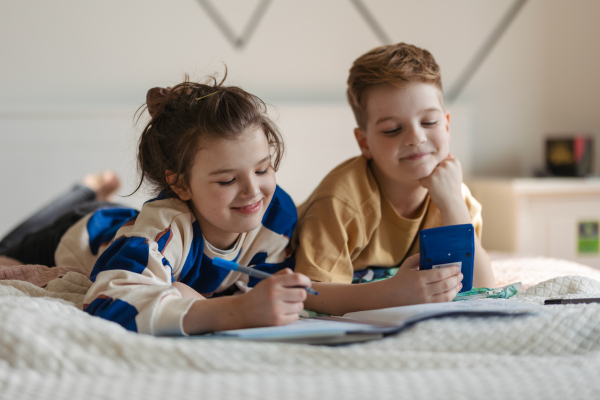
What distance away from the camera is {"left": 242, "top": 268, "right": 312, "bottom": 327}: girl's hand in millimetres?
636

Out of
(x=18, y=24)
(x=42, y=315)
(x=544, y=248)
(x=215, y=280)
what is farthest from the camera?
(x=18, y=24)

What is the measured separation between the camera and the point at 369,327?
24.6 inches

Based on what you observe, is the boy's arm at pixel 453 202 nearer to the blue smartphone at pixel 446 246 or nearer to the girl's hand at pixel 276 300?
the blue smartphone at pixel 446 246

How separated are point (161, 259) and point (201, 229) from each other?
0.14m

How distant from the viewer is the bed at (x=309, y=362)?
0.50 m

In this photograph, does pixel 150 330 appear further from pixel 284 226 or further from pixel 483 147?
pixel 483 147

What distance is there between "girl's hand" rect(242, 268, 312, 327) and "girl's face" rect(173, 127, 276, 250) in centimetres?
19

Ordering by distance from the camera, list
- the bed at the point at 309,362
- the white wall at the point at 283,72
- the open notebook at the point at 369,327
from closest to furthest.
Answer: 1. the bed at the point at 309,362
2. the open notebook at the point at 369,327
3. the white wall at the point at 283,72

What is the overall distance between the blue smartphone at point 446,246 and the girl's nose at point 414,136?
253 mm

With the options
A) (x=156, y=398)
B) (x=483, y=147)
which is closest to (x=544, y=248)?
(x=483, y=147)

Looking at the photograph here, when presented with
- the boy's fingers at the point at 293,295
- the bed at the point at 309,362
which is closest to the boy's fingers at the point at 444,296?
the bed at the point at 309,362

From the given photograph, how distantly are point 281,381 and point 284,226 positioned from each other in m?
0.46

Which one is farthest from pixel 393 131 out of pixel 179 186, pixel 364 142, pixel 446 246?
pixel 179 186

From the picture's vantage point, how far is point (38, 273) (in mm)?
982
